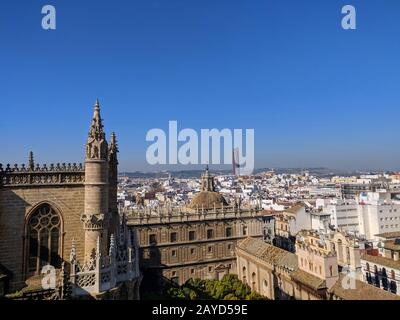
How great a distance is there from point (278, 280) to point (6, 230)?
27851mm

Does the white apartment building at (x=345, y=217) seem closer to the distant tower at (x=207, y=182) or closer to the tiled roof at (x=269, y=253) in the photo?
the tiled roof at (x=269, y=253)

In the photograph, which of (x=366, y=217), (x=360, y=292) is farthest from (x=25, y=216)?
(x=366, y=217)

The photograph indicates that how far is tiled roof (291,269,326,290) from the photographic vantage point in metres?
28.2

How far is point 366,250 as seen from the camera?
40.4 meters

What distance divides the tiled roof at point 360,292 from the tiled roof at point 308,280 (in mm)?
880

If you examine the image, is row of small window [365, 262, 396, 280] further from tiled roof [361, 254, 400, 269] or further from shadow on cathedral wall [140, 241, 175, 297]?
shadow on cathedral wall [140, 241, 175, 297]

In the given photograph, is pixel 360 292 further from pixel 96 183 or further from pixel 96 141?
pixel 96 141

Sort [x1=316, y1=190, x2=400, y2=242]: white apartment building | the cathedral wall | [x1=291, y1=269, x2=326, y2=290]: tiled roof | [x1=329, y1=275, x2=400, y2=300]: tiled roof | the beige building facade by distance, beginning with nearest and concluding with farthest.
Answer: the cathedral wall → [x1=329, y1=275, x2=400, y2=300]: tiled roof → [x1=291, y1=269, x2=326, y2=290]: tiled roof → the beige building facade → [x1=316, y1=190, x2=400, y2=242]: white apartment building

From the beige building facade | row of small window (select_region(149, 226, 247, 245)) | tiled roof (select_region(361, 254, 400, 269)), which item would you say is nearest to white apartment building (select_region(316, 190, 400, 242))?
the beige building facade

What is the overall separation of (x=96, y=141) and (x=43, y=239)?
4667 mm

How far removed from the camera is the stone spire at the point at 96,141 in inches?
559

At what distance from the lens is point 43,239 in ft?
48.0

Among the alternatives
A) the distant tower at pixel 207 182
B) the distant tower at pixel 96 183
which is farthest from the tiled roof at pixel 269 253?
the distant tower at pixel 96 183

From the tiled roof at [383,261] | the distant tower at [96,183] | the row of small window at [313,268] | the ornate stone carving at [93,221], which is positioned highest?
the distant tower at [96,183]
